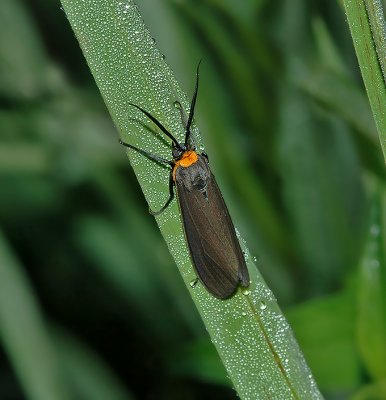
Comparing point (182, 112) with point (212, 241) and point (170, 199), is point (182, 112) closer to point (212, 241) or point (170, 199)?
point (170, 199)

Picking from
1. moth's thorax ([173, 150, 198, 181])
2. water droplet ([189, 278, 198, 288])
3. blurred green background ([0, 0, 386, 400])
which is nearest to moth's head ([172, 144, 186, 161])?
moth's thorax ([173, 150, 198, 181])

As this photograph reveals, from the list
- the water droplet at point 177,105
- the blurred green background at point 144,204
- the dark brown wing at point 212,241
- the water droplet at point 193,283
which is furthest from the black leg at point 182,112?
the blurred green background at point 144,204

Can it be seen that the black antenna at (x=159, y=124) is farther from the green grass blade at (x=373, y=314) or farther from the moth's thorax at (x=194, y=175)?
the green grass blade at (x=373, y=314)

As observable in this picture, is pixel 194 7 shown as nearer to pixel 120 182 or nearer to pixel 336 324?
pixel 120 182

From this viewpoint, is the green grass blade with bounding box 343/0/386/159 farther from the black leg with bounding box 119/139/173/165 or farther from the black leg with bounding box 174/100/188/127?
the black leg with bounding box 119/139/173/165

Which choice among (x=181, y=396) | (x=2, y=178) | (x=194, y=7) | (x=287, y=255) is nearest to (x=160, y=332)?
(x=181, y=396)
